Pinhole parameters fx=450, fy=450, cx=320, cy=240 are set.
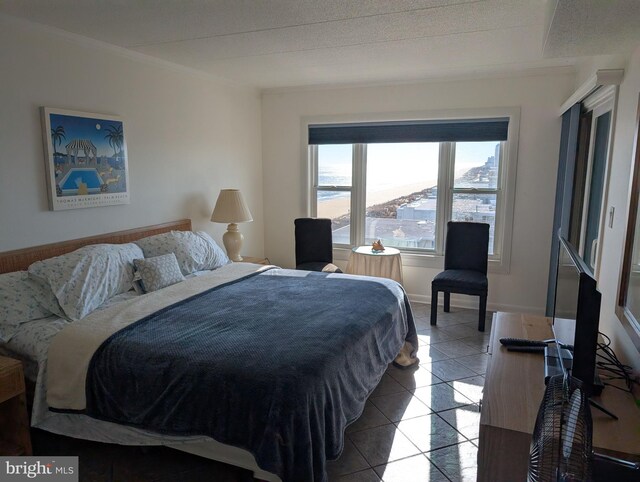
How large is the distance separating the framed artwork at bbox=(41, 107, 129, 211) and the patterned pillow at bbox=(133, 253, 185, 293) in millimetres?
634

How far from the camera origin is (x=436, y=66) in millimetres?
4125

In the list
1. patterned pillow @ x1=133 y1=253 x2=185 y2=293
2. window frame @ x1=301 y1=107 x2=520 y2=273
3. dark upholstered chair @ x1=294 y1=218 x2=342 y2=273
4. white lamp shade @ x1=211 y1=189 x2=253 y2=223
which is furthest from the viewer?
dark upholstered chair @ x1=294 y1=218 x2=342 y2=273

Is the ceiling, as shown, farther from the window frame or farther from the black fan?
the black fan

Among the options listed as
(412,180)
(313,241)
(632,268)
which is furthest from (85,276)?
(412,180)

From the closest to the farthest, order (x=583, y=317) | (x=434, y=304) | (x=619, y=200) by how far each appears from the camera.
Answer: (x=583, y=317), (x=619, y=200), (x=434, y=304)

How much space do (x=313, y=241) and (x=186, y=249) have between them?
169 cm

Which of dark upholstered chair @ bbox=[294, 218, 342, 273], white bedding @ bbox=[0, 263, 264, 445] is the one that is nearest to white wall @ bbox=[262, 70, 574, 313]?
dark upholstered chair @ bbox=[294, 218, 342, 273]

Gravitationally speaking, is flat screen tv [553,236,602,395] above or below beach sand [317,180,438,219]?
below

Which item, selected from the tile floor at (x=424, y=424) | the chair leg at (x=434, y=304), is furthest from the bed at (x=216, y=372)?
the chair leg at (x=434, y=304)

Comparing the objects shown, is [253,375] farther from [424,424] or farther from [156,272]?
[156,272]

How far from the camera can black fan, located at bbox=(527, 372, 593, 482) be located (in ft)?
3.75

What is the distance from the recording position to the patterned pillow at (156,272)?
10.3 feet

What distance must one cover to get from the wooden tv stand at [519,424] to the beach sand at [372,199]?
3.24 metres

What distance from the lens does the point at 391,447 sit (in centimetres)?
247
